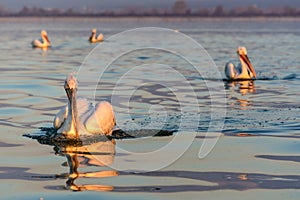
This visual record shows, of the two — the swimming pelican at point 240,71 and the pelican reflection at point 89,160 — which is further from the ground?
the swimming pelican at point 240,71

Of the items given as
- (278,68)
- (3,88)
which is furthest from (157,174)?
(278,68)

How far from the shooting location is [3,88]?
16.8 metres

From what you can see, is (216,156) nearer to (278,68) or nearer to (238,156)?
(238,156)

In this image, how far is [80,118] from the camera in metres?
10.1

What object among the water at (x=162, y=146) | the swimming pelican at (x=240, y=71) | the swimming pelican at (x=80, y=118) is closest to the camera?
the water at (x=162, y=146)

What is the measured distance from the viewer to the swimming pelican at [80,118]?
388 inches

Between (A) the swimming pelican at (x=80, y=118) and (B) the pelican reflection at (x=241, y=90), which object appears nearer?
(A) the swimming pelican at (x=80, y=118)

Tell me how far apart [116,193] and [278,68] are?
643 inches

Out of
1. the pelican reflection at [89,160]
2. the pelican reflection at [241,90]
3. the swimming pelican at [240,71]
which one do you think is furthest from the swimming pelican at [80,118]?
the swimming pelican at [240,71]

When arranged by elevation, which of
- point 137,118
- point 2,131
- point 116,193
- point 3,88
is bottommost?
point 116,193

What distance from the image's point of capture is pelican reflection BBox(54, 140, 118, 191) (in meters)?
7.47

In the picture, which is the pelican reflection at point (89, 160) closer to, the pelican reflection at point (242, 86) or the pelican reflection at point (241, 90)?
the pelican reflection at point (241, 90)

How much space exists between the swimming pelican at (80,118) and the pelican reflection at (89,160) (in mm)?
243

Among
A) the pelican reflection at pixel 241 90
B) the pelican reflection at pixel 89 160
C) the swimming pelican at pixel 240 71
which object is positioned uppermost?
the swimming pelican at pixel 240 71
